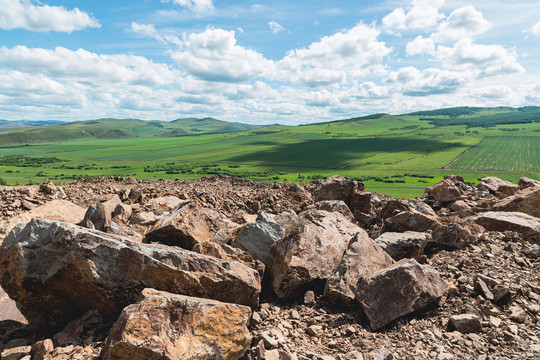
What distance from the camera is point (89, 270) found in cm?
796

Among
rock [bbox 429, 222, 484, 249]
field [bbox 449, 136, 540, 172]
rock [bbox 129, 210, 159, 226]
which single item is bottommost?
field [bbox 449, 136, 540, 172]

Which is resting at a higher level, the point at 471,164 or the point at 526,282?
the point at 526,282

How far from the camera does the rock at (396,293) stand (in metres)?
8.66

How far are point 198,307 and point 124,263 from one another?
7.95 ft

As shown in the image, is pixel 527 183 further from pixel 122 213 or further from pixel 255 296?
pixel 122 213

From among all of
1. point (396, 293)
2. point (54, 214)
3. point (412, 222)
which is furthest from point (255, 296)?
point (54, 214)

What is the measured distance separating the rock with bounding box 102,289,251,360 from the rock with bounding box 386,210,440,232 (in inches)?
429

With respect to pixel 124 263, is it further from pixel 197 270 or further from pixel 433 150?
pixel 433 150

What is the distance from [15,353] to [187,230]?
5654 mm

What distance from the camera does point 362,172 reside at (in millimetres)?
123688

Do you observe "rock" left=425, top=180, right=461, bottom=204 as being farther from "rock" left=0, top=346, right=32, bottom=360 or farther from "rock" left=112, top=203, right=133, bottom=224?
"rock" left=0, top=346, right=32, bottom=360

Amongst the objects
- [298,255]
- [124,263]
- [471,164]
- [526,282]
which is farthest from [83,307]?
[471,164]

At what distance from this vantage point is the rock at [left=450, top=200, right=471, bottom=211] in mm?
20406

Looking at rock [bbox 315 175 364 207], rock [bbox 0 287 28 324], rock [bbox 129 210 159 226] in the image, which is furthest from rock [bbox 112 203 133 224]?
rock [bbox 315 175 364 207]
